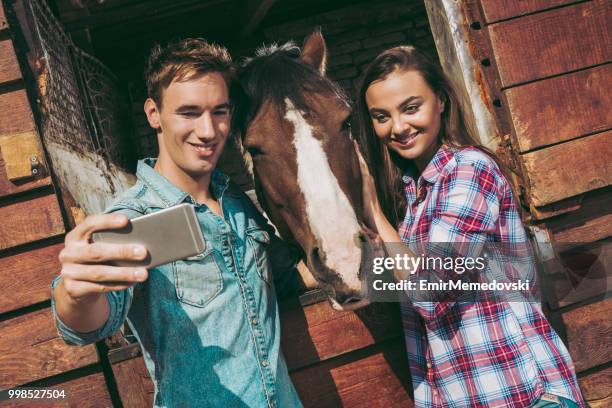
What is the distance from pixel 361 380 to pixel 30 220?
4.73ft

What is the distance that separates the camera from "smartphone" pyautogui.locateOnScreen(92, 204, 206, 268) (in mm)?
1026

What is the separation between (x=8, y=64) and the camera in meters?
1.94

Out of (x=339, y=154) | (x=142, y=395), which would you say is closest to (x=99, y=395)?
(x=142, y=395)

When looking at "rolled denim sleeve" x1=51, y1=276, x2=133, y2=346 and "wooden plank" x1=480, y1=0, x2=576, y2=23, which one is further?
"wooden plank" x1=480, y1=0, x2=576, y2=23

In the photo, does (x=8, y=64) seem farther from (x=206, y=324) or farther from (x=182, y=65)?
(x=206, y=324)

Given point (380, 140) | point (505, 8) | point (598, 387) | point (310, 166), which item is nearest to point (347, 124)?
point (380, 140)

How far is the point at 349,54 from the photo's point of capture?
17.9ft

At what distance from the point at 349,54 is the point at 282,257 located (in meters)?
4.05

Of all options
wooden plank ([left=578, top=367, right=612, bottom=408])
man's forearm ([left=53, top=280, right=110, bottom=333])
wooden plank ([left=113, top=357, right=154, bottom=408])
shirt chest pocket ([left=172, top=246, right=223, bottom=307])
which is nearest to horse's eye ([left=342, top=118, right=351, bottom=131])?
shirt chest pocket ([left=172, top=246, right=223, bottom=307])

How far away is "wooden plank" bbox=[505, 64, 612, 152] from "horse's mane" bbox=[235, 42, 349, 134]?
81 cm

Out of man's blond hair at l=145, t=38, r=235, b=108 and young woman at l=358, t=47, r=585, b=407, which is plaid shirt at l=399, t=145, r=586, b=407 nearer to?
young woman at l=358, t=47, r=585, b=407

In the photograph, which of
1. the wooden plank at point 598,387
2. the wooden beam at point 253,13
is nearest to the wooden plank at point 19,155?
the wooden beam at point 253,13

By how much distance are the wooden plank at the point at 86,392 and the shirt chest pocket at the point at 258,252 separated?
33.1 inches

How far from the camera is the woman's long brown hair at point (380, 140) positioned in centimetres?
173
